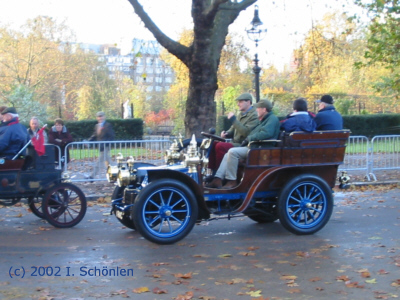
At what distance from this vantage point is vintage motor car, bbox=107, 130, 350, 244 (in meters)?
6.93

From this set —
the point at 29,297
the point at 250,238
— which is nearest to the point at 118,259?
the point at 29,297

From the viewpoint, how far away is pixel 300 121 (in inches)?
303

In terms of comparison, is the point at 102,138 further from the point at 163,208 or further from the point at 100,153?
the point at 163,208

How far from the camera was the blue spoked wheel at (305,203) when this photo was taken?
24.5ft

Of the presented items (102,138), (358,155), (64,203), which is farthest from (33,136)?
(358,155)

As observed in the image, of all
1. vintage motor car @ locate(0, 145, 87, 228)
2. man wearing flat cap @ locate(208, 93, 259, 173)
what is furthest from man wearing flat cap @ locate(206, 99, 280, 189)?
vintage motor car @ locate(0, 145, 87, 228)

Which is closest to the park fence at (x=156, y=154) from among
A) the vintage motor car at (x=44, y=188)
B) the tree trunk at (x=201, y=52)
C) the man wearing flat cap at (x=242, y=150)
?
the tree trunk at (x=201, y=52)

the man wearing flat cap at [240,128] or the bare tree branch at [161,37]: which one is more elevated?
the bare tree branch at [161,37]

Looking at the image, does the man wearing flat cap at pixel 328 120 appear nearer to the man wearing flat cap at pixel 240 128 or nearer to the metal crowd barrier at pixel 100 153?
the man wearing flat cap at pixel 240 128

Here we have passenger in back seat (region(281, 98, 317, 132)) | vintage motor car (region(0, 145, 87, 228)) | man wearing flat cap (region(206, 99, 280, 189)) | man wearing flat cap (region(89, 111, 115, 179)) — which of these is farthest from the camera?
man wearing flat cap (region(89, 111, 115, 179))

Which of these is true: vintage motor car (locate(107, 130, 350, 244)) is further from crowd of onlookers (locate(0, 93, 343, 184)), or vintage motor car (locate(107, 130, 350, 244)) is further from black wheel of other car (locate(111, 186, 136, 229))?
crowd of onlookers (locate(0, 93, 343, 184))

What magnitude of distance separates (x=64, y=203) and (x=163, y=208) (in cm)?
219

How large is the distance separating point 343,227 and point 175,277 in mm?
3629

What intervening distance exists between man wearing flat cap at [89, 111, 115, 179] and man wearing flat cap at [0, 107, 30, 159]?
4.37m
